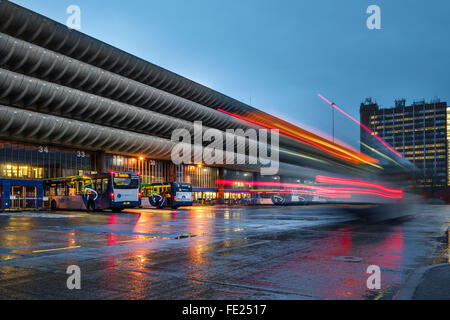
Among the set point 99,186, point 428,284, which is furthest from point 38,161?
point 428,284

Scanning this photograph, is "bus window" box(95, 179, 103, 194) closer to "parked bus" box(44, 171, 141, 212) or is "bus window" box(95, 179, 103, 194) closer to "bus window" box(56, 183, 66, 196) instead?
"parked bus" box(44, 171, 141, 212)

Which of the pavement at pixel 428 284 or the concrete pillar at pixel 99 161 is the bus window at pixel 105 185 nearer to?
the concrete pillar at pixel 99 161

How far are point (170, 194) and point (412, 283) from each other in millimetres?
40359

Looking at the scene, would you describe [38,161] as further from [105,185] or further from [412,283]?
[412,283]

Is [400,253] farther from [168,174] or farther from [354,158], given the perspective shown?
[168,174]

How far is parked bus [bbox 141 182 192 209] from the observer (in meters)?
46.4

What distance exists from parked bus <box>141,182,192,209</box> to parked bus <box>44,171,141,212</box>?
28.3 feet

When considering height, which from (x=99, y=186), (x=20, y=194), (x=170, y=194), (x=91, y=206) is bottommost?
(x=91, y=206)

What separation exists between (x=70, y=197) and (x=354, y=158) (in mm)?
26290

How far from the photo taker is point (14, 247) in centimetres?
1192

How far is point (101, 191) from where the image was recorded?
3625 cm

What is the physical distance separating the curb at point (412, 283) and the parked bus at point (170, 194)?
38.9 metres

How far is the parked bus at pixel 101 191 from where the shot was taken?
3575 cm

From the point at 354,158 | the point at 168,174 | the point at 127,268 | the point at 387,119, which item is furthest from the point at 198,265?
the point at 387,119
